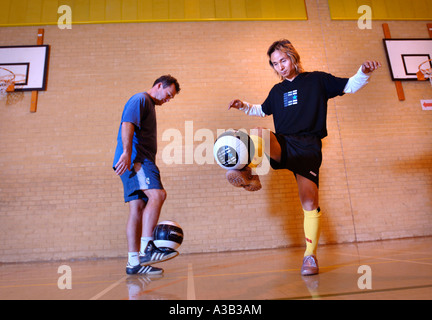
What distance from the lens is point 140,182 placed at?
2443 mm

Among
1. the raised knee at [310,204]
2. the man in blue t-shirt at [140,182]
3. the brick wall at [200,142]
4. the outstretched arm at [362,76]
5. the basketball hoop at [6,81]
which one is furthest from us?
the basketball hoop at [6,81]

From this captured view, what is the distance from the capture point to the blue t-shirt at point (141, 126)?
8.23 ft

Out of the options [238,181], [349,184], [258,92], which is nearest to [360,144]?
[349,184]

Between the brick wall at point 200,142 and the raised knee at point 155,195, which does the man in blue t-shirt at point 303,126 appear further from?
the brick wall at point 200,142

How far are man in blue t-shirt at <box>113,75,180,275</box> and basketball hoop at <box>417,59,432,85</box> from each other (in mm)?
5394

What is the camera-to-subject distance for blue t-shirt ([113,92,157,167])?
2.51 meters

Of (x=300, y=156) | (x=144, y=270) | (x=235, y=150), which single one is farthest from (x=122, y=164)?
(x=300, y=156)

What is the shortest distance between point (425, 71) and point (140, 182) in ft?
19.4

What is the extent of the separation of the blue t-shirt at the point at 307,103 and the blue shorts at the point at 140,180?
113 cm

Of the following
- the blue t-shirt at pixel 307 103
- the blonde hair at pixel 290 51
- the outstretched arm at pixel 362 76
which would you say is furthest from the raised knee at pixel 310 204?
the blonde hair at pixel 290 51

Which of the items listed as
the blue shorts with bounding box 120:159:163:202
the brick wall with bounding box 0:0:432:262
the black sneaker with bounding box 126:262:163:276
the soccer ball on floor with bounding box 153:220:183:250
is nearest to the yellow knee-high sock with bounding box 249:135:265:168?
the soccer ball on floor with bounding box 153:220:183:250

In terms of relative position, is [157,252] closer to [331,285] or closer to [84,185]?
[331,285]

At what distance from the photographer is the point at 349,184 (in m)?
4.99

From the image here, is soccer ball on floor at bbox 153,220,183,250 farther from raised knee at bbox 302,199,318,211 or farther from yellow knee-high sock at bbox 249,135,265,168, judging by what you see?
raised knee at bbox 302,199,318,211
